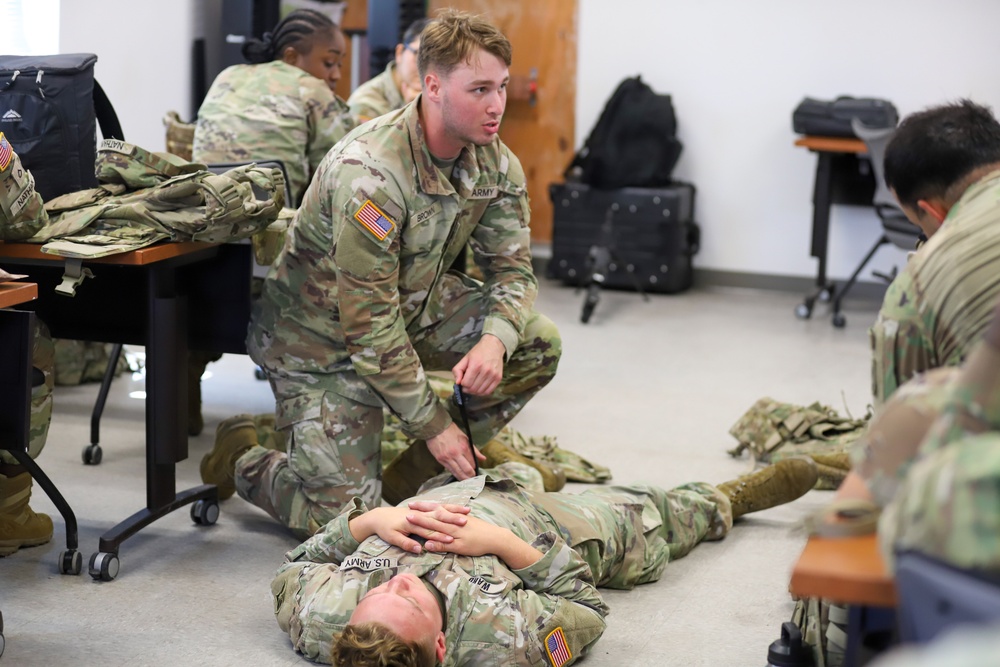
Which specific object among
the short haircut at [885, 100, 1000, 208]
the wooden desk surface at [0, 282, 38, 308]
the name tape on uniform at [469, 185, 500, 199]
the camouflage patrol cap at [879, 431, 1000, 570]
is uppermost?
the short haircut at [885, 100, 1000, 208]

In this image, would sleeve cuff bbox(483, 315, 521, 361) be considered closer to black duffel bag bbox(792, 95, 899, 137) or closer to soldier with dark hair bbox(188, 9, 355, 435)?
soldier with dark hair bbox(188, 9, 355, 435)

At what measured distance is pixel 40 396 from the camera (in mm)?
2756

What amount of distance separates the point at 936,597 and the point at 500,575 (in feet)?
3.67

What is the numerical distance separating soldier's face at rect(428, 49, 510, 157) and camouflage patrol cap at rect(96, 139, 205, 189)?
2.11 ft

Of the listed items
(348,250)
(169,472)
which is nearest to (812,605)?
(348,250)

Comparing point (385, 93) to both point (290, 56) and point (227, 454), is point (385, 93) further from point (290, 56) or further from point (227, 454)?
point (227, 454)

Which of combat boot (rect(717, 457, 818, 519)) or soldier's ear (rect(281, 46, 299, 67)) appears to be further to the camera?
soldier's ear (rect(281, 46, 299, 67))

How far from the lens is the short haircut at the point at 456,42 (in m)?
2.67

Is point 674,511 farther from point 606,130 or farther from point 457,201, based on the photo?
point 606,130

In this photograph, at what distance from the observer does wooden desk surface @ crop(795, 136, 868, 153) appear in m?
5.60

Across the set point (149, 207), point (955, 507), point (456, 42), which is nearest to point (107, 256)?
point (149, 207)

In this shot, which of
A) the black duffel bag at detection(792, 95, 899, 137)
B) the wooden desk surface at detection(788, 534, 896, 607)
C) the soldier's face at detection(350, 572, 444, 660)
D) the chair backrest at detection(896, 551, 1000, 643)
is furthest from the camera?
the black duffel bag at detection(792, 95, 899, 137)

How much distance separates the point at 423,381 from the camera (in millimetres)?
2732

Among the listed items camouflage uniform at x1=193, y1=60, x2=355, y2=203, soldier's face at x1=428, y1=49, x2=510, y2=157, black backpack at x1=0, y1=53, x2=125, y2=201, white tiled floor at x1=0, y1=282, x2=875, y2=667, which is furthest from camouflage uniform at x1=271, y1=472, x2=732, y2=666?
camouflage uniform at x1=193, y1=60, x2=355, y2=203
